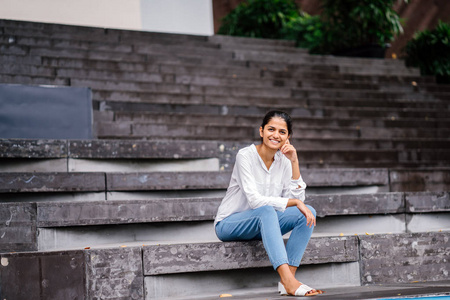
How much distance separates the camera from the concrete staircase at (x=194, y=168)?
3.33 metres

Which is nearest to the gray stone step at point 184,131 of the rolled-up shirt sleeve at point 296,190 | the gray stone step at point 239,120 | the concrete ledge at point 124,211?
the gray stone step at point 239,120

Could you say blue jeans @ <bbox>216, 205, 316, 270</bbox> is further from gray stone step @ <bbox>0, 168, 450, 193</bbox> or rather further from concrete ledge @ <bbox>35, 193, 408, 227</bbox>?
gray stone step @ <bbox>0, 168, 450, 193</bbox>

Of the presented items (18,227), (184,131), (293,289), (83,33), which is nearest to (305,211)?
(293,289)

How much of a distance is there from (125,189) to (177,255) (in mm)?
1061

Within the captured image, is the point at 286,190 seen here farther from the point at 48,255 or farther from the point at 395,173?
the point at 395,173

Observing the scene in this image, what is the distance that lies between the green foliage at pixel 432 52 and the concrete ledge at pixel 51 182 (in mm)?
6980

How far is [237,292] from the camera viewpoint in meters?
3.36

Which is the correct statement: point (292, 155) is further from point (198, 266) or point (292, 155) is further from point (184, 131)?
point (184, 131)

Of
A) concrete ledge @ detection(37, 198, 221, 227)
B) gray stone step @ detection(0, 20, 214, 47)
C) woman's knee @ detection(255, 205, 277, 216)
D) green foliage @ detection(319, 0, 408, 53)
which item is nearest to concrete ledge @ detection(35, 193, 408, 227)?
concrete ledge @ detection(37, 198, 221, 227)

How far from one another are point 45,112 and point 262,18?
6610 mm

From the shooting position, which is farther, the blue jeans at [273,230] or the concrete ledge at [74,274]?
the blue jeans at [273,230]

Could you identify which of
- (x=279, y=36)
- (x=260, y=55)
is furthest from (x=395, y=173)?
(x=279, y=36)

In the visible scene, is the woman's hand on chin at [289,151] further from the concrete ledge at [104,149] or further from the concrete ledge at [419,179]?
the concrete ledge at [419,179]

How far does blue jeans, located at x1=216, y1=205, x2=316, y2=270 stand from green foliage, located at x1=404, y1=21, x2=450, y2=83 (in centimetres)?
688
